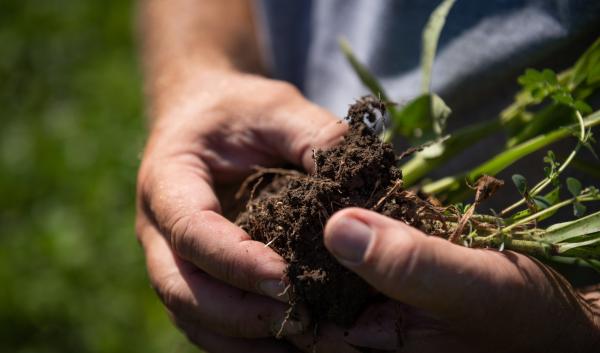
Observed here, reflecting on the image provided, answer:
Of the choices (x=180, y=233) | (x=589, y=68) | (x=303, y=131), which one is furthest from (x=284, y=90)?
(x=589, y=68)

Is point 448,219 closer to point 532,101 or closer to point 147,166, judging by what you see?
point 532,101

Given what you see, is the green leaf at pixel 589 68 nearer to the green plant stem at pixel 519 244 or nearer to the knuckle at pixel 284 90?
the green plant stem at pixel 519 244

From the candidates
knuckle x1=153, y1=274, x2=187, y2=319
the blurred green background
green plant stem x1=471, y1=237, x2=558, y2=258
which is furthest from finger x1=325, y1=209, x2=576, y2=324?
the blurred green background

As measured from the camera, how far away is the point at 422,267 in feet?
3.04

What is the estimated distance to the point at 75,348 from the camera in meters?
2.94

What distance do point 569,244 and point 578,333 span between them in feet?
0.57

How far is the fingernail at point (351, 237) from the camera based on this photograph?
0.93 m

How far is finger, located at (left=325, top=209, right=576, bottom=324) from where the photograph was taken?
92 centimetres

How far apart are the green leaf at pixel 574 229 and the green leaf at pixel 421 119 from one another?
402mm

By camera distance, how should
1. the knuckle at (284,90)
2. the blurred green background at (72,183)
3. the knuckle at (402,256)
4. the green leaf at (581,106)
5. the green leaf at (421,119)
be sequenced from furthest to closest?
the blurred green background at (72,183)
the knuckle at (284,90)
the green leaf at (421,119)
the green leaf at (581,106)
the knuckle at (402,256)

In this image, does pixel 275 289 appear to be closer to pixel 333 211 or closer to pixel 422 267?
pixel 333 211

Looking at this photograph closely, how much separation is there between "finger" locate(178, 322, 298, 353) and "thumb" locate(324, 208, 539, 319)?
438 millimetres

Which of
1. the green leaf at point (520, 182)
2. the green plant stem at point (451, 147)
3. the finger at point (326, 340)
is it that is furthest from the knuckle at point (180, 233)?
the green leaf at point (520, 182)

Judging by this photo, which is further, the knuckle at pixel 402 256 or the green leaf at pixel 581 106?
the green leaf at pixel 581 106
